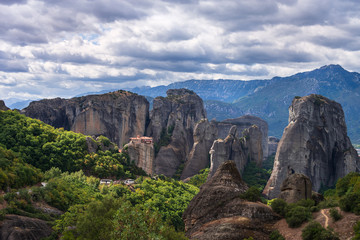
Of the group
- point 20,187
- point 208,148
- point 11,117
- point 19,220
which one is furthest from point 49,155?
point 208,148

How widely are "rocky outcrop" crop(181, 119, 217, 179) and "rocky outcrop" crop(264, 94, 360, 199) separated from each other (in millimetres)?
24943

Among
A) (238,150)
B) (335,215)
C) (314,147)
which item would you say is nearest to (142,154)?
(238,150)

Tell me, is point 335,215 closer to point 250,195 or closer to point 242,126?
point 250,195

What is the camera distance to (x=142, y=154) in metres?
77.1

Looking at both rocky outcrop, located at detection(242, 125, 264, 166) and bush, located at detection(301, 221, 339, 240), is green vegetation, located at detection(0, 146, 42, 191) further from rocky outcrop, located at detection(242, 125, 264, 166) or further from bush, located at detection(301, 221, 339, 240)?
rocky outcrop, located at detection(242, 125, 264, 166)

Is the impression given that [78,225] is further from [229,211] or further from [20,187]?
[20,187]

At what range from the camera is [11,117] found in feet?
228

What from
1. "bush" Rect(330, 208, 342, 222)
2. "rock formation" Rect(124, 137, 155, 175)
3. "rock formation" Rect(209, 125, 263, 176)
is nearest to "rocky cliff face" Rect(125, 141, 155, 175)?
"rock formation" Rect(124, 137, 155, 175)

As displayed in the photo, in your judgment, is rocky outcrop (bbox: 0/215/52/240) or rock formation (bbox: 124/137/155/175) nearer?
rocky outcrop (bbox: 0/215/52/240)

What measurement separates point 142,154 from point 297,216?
161 feet

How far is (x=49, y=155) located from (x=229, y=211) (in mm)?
38404

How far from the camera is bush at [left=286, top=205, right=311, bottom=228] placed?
29938 millimetres

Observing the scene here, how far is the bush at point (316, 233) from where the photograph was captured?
26.9m

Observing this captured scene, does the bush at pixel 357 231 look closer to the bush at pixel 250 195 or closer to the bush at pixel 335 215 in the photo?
the bush at pixel 335 215
